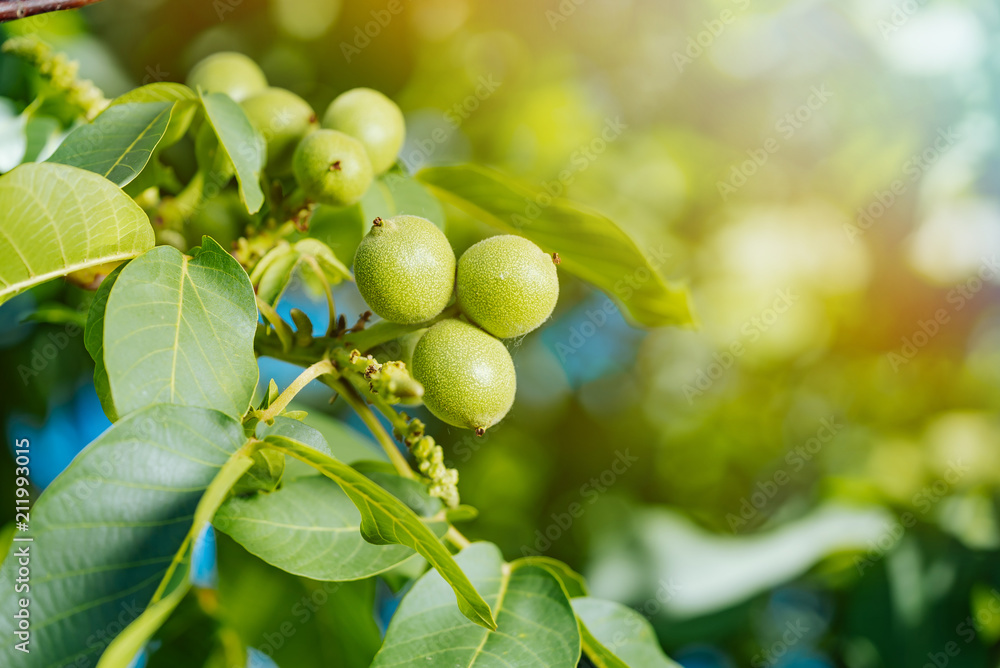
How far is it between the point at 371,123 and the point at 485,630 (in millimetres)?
955

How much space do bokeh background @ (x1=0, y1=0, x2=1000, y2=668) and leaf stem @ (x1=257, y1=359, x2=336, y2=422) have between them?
127 centimetres

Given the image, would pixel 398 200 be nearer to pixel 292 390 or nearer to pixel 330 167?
pixel 330 167

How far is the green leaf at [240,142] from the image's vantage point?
3.69 ft

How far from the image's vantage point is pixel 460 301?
1.13 metres

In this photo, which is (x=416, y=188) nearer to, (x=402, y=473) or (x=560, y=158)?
(x=402, y=473)

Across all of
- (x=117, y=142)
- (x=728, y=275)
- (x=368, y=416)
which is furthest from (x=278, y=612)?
(x=728, y=275)

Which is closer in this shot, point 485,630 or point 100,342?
point 100,342

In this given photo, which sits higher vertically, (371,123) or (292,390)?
(371,123)

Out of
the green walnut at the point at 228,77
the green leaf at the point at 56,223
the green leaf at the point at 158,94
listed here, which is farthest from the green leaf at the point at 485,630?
the green walnut at the point at 228,77

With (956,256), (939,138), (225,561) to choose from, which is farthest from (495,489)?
(939,138)

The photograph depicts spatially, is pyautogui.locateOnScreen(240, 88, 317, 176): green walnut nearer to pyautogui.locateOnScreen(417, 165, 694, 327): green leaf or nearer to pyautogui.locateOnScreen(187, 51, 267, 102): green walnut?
pyautogui.locateOnScreen(187, 51, 267, 102): green walnut

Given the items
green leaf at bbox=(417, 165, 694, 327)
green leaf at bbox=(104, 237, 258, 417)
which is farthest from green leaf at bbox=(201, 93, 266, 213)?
green leaf at bbox=(417, 165, 694, 327)

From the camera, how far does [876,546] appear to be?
231 cm

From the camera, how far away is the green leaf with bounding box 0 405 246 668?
0.72 metres
